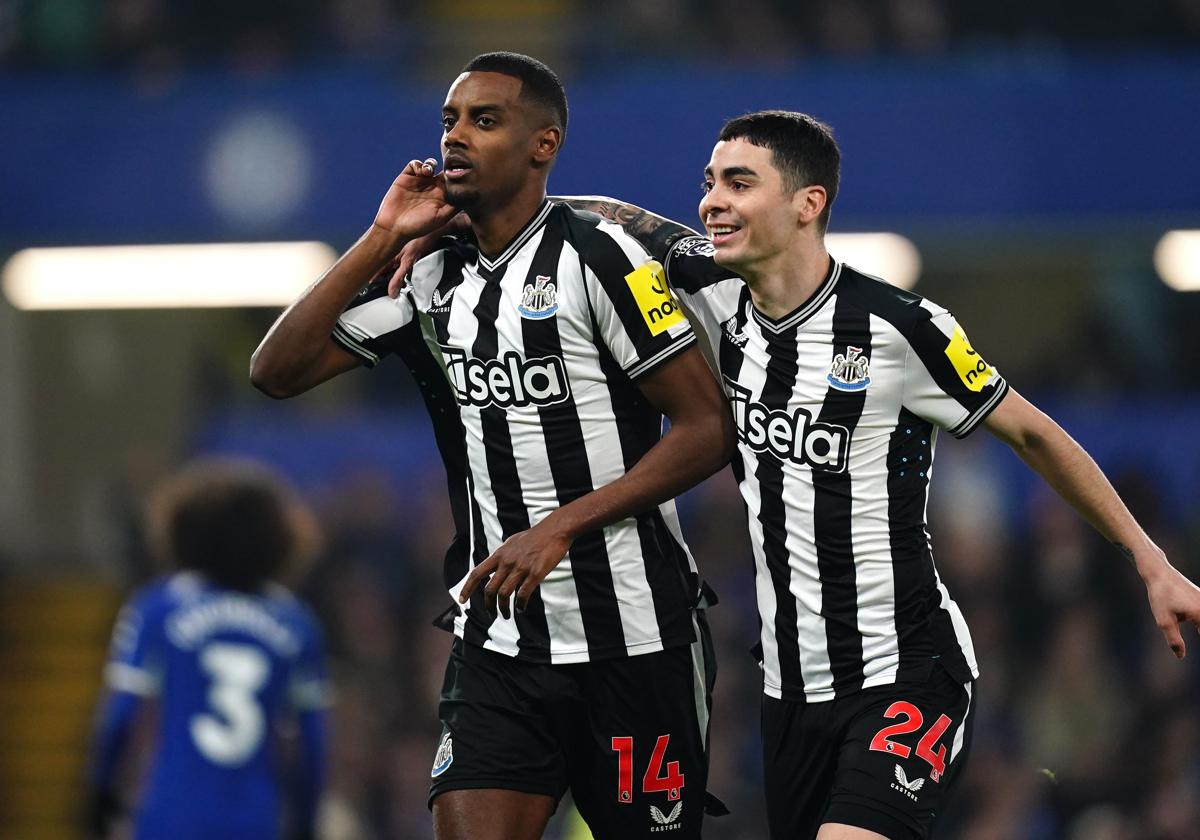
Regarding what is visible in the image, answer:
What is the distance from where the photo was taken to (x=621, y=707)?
433 centimetres

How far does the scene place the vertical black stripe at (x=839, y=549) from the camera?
4277 millimetres

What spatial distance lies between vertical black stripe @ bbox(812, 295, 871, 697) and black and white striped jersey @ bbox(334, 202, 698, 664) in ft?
1.21

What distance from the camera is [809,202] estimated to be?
175 inches

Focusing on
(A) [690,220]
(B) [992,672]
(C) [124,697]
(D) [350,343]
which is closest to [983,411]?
(D) [350,343]

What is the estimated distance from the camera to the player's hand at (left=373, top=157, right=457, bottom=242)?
425 cm

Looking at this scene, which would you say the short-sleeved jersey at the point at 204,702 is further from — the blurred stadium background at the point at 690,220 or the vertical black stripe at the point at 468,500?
the blurred stadium background at the point at 690,220

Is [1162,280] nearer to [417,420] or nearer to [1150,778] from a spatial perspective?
[1150,778]

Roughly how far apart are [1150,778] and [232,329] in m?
7.44

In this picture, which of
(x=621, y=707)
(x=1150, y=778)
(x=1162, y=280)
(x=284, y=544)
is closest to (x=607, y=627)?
(x=621, y=707)

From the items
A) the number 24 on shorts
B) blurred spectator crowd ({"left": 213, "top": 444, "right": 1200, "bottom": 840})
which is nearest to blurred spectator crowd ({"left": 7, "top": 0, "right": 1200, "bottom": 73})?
blurred spectator crowd ({"left": 213, "top": 444, "right": 1200, "bottom": 840})

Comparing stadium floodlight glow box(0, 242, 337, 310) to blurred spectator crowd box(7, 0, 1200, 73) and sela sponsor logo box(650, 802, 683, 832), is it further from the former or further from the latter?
sela sponsor logo box(650, 802, 683, 832)

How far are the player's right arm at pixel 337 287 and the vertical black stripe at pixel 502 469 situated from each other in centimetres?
24

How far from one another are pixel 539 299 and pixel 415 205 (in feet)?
1.26

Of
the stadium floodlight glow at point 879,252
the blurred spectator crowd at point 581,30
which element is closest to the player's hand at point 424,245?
the stadium floodlight glow at point 879,252
